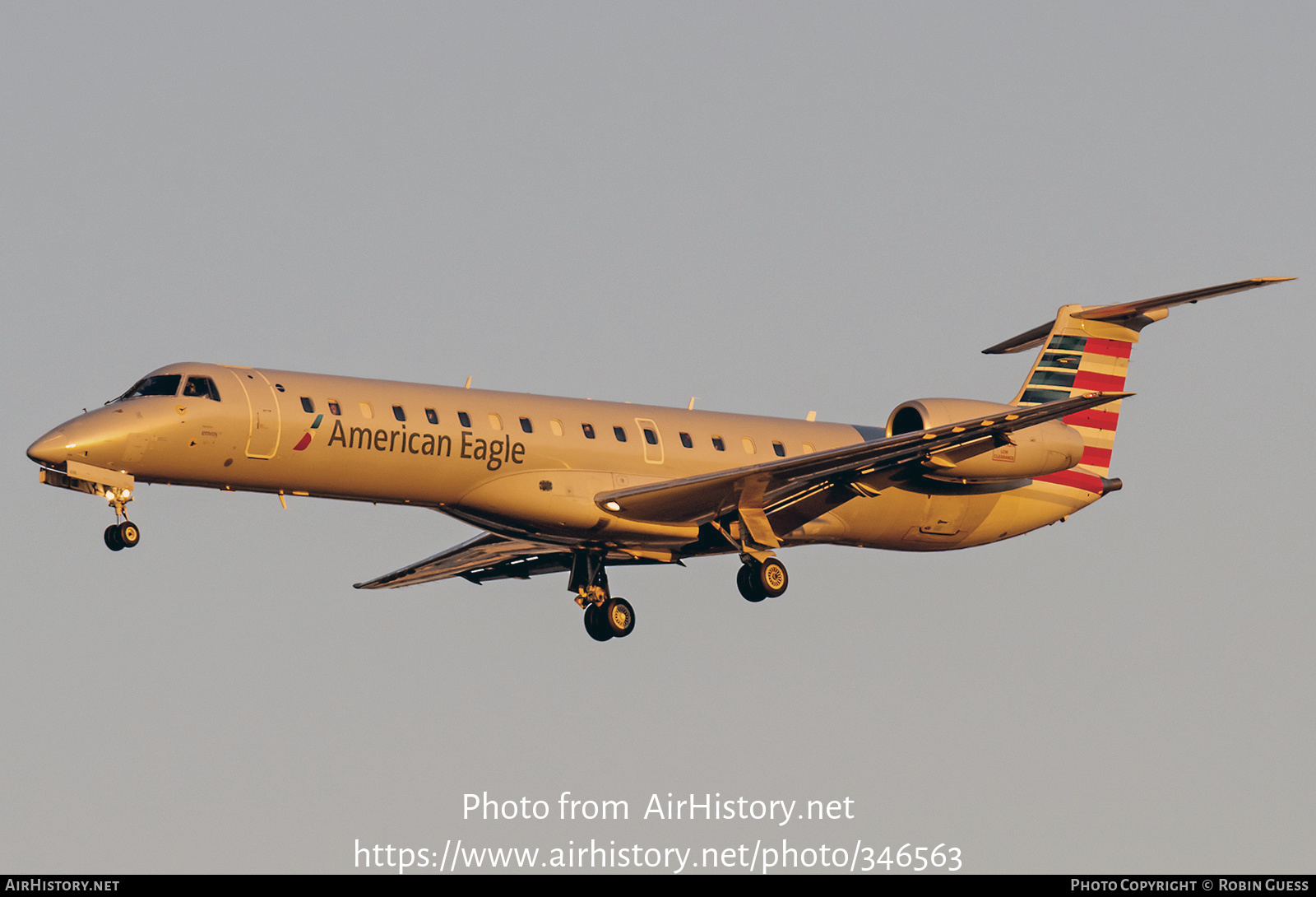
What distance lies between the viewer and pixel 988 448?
111 feet

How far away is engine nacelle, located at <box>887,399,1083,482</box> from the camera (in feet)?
111

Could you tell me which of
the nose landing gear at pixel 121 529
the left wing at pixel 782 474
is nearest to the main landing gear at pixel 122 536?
the nose landing gear at pixel 121 529

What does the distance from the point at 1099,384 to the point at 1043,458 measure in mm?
3165

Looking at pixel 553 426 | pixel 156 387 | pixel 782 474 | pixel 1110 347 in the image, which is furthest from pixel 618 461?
pixel 1110 347

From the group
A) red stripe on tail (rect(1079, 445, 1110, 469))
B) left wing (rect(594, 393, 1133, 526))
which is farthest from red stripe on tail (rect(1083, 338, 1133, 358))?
left wing (rect(594, 393, 1133, 526))

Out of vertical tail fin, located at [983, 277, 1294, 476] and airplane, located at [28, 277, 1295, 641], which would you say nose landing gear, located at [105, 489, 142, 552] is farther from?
vertical tail fin, located at [983, 277, 1294, 476]

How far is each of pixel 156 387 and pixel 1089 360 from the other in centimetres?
1730

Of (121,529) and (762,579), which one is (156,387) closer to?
(121,529)

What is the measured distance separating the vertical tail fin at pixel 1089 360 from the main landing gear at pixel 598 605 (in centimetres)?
849

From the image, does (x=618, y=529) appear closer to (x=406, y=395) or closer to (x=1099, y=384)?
(x=406, y=395)

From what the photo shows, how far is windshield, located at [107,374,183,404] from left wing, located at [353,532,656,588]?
7.57m

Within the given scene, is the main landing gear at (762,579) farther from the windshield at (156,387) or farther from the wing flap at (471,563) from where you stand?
the windshield at (156,387)

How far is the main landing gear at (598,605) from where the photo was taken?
115 feet

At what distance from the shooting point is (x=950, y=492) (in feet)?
119
